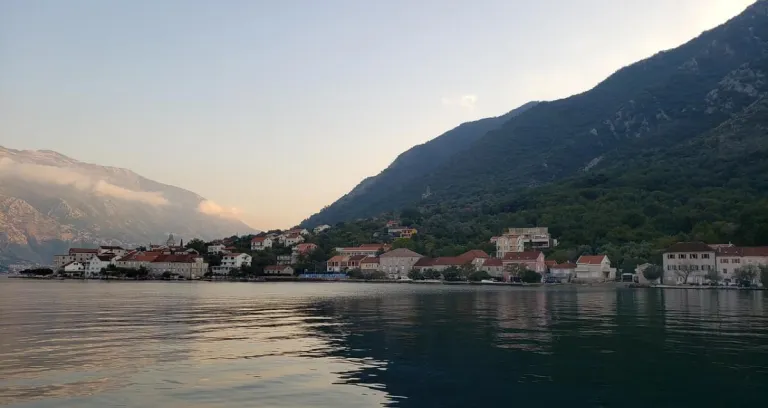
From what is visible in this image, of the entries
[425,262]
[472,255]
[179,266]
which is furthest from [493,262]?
[179,266]

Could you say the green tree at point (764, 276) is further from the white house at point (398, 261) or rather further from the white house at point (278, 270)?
the white house at point (278, 270)

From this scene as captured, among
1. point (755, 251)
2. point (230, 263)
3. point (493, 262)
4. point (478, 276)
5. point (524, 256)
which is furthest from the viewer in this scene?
point (230, 263)

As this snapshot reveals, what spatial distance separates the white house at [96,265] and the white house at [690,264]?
154 metres

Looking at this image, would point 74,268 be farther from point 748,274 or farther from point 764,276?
point 764,276

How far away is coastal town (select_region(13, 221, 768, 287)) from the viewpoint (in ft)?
400

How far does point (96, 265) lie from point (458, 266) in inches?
4343

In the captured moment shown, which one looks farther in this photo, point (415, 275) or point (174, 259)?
point (174, 259)

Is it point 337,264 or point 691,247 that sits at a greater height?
point 691,247

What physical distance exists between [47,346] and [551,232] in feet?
578

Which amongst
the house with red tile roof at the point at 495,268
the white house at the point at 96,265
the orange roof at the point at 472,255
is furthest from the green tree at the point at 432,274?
the white house at the point at 96,265

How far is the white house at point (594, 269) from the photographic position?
14138 cm

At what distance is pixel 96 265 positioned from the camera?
18350 centimetres

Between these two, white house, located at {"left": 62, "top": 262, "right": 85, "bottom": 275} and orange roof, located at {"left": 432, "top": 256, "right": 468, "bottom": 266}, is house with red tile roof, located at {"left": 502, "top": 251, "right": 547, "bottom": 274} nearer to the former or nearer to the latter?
orange roof, located at {"left": 432, "top": 256, "right": 468, "bottom": 266}

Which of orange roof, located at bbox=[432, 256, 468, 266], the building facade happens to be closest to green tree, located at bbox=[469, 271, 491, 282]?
orange roof, located at bbox=[432, 256, 468, 266]
